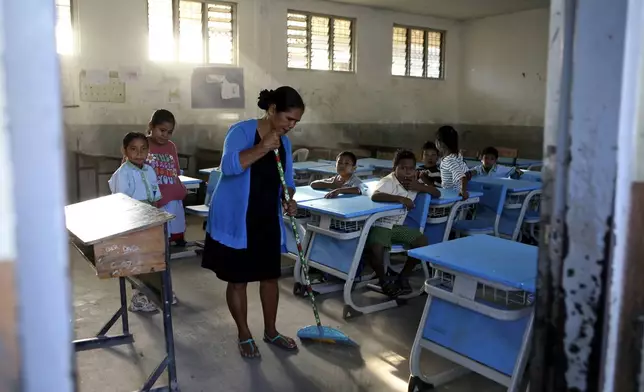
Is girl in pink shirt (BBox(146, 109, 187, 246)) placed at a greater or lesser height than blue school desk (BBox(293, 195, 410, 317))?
greater

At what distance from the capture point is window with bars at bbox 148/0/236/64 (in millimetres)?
6961

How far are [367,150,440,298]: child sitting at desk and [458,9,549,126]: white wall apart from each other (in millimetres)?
5716

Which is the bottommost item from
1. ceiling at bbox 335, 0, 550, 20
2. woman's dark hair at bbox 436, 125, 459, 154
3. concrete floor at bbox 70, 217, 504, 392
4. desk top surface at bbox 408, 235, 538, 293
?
concrete floor at bbox 70, 217, 504, 392

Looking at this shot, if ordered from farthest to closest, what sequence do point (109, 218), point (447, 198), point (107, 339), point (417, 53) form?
point (417, 53), point (447, 198), point (107, 339), point (109, 218)

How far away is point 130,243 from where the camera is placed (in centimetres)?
204

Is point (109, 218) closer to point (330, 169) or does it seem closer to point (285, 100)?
point (285, 100)

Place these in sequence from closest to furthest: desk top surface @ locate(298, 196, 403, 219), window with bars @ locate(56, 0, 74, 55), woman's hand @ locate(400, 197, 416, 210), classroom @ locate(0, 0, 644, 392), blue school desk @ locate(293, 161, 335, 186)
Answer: classroom @ locate(0, 0, 644, 392) → desk top surface @ locate(298, 196, 403, 219) → woman's hand @ locate(400, 197, 416, 210) → blue school desk @ locate(293, 161, 335, 186) → window with bars @ locate(56, 0, 74, 55)

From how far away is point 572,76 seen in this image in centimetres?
120

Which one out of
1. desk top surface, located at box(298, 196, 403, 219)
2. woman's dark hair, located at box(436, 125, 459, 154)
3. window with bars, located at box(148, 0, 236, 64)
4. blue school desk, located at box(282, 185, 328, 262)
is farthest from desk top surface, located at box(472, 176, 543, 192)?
window with bars, located at box(148, 0, 236, 64)

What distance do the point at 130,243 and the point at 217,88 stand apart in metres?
5.67

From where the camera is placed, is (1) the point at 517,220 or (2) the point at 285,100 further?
(1) the point at 517,220

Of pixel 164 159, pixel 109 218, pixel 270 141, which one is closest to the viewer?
pixel 109 218

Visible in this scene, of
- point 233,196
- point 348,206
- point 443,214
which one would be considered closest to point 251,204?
point 233,196

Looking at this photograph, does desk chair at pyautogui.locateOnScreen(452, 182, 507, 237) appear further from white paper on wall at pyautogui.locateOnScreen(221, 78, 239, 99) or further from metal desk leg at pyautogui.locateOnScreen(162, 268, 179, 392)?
white paper on wall at pyautogui.locateOnScreen(221, 78, 239, 99)
